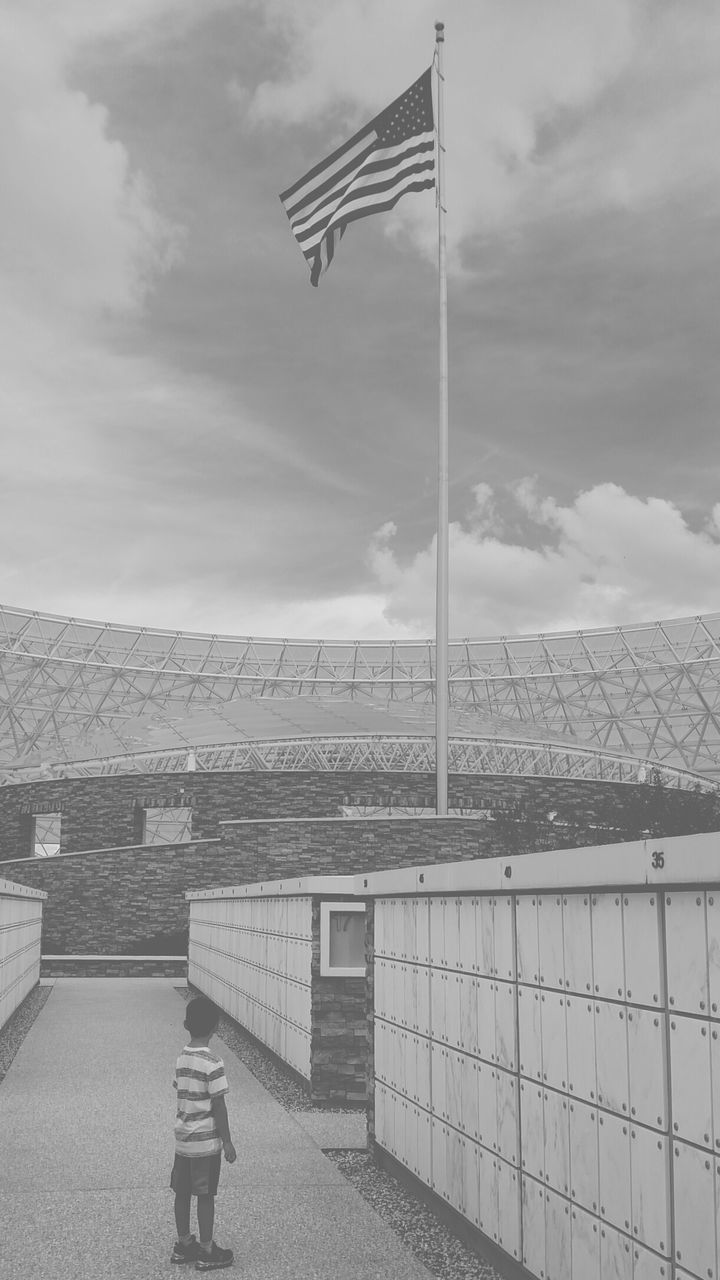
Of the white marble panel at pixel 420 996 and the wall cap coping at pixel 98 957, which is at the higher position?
the white marble panel at pixel 420 996

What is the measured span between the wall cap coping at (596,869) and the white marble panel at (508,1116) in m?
0.92

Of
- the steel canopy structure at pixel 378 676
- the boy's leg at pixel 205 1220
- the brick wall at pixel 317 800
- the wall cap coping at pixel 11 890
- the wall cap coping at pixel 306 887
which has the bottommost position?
the boy's leg at pixel 205 1220

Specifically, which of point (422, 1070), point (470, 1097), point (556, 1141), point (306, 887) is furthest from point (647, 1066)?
point (306, 887)

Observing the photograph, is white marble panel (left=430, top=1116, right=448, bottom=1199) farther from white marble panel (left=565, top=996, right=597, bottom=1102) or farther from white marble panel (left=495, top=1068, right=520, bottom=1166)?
white marble panel (left=565, top=996, right=597, bottom=1102)

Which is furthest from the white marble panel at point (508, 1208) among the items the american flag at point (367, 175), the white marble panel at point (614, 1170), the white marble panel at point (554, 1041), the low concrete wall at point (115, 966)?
the low concrete wall at point (115, 966)

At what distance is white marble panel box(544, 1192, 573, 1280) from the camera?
5215mm

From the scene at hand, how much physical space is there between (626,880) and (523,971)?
1376 mm

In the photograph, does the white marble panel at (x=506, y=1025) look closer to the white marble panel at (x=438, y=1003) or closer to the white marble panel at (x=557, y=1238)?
the white marble panel at (x=557, y=1238)

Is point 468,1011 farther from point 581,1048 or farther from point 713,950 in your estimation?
point 713,950

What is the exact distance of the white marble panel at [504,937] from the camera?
6.05 m

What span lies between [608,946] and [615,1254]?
1.17 meters

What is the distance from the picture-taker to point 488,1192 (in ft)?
20.4

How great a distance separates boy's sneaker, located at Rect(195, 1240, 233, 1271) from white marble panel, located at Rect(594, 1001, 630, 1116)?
249 centimetres

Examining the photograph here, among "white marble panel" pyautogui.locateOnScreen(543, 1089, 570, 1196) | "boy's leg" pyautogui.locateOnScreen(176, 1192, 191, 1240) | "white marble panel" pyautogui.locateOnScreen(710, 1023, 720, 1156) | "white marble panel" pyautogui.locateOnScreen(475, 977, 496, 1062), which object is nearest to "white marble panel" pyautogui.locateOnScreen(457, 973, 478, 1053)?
"white marble panel" pyautogui.locateOnScreen(475, 977, 496, 1062)
